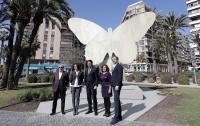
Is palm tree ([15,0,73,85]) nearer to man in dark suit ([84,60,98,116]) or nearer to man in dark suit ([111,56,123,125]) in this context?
man in dark suit ([84,60,98,116])

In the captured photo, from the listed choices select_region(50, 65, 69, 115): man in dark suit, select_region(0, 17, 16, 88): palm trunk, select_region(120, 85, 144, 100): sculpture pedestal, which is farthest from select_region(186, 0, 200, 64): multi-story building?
select_region(50, 65, 69, 115): man in dark suit

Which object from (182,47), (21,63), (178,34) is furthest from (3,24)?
(182,47)

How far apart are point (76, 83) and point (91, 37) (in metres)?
8.33

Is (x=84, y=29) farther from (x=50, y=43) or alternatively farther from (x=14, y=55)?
(x=50, y=43)

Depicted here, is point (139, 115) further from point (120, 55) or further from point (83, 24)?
point (83, 24)

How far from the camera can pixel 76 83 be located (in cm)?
807

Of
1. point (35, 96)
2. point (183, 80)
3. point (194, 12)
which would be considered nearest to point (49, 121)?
point (35, 96)

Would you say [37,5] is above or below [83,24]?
above

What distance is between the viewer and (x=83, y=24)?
639 inches

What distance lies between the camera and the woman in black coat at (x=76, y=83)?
8070 mm

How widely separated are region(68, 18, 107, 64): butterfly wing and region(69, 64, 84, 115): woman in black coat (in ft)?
21.6

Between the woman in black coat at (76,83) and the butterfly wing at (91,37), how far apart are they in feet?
21.6

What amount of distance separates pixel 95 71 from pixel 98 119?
5.50 feet

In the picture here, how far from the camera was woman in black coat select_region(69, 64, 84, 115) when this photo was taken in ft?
26.5
